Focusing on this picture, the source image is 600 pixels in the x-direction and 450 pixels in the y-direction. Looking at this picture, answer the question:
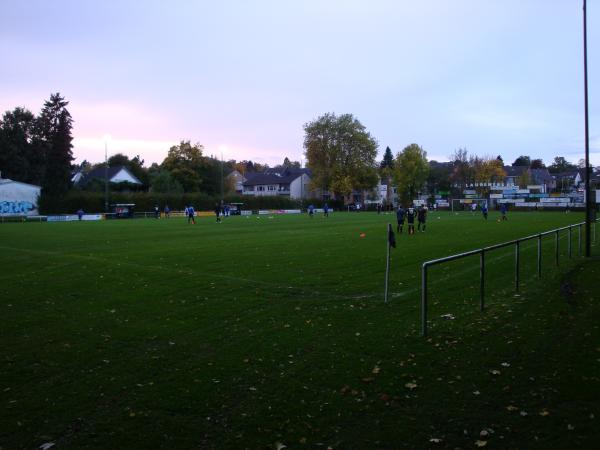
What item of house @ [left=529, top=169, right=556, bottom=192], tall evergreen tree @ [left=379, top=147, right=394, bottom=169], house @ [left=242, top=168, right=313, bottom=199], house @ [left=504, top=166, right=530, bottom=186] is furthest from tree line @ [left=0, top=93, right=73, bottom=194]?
house @ [left=529, top=169, right=556, bottom=192]

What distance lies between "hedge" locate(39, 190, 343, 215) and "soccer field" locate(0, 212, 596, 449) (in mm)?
51784

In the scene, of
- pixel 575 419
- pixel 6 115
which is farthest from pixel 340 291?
pixel 6 115

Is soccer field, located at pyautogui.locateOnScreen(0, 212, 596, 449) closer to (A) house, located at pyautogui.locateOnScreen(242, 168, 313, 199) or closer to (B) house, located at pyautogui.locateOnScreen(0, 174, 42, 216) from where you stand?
(B) house, located at pyautogui.locateOnScreen(0, 174, 42, 216)

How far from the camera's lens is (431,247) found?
20.4 m

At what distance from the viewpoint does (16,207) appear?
192 ft

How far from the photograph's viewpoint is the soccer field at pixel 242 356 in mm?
4648

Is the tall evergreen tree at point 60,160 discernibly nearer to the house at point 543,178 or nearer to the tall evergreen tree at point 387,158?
the tall evergreen tree at point 387,158

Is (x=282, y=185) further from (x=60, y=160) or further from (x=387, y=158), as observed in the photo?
(x=60, y=160)

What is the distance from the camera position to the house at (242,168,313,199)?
11588 centimetres

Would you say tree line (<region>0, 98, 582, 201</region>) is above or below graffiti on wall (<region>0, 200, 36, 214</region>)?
above

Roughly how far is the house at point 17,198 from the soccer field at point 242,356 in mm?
51665

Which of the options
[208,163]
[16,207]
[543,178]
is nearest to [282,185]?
Answer: [208,163]

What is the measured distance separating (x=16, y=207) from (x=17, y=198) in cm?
112

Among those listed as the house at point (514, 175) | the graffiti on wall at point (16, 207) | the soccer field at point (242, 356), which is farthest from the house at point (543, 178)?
the soccer field at point (242, 356)
